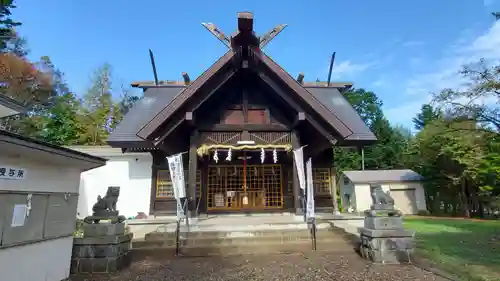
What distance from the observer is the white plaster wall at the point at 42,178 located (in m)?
4.27

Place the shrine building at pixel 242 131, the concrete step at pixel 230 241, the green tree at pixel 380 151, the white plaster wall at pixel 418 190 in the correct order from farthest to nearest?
the green tree at pixel 380 151, the white plaster wall at pixel 418 190, the shrine building at pixel 242 131, the concrete step at pixel 230 241

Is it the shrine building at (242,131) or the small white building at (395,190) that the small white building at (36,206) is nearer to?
the shrine building at (242,131)

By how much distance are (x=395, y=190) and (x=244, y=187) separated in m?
20.3

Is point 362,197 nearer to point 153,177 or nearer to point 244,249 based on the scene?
point 153,177

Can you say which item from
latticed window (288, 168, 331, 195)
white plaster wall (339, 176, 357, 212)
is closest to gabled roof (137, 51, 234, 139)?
latticed window (288, 168, 331, 195)

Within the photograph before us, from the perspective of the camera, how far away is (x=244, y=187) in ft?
38.4

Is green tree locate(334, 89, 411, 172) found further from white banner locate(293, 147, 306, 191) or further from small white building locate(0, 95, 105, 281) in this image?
small white building locate(0, 95, 105, 281)

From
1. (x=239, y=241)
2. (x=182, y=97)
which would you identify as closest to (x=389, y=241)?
(x=239, y=241)

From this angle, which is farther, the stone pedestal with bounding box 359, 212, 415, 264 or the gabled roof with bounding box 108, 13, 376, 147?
the gabled roof with bounding box 108, 13, 376, 147

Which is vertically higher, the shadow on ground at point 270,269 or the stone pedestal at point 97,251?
the stone pedestal at point 97,251

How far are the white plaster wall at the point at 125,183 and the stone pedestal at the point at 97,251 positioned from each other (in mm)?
6746

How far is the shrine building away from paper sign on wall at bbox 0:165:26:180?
4083mm

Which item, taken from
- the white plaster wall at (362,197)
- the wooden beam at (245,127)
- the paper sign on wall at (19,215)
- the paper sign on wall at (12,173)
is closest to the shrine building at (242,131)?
the wooden beam at (245,127)

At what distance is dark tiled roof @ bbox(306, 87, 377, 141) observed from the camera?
34.5 feet
